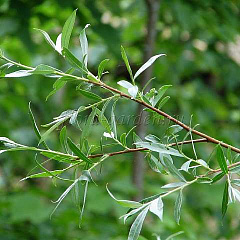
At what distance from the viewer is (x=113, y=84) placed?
1.66 meters

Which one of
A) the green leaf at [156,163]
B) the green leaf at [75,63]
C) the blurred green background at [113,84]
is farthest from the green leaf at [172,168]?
the blurred green background at [113,84]

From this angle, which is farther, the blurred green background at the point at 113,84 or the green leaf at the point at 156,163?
the blurred green background at the point at 113,84

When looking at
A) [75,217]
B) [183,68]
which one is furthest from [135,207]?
[183,68]

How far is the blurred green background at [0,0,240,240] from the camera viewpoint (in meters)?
1.40

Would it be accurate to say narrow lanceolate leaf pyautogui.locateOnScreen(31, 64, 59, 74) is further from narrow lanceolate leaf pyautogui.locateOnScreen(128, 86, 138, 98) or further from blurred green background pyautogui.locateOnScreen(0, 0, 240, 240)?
blurred green background pyautogui.locateOnScreen(0, 0, 240, 240)

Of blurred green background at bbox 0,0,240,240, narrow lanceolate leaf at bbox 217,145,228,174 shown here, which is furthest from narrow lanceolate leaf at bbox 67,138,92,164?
blurred green background at bbox 0,0,240,240

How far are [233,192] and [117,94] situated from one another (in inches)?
5.4

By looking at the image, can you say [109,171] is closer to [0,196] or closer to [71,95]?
[71,95]

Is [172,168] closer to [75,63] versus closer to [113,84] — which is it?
[75,63]

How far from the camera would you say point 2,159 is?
6.23ft

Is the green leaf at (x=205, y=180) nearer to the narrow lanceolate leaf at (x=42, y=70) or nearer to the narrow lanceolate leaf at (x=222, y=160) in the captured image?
the narrow lanceolate leaf at (x=222, y=160)

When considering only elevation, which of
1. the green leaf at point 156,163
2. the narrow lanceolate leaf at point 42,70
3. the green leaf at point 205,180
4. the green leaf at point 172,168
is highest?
the narrow lanceolate leaf at point 42,70

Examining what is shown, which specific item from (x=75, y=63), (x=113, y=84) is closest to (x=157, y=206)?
(x=75, y=63)

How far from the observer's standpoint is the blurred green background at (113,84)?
55.2 inches
